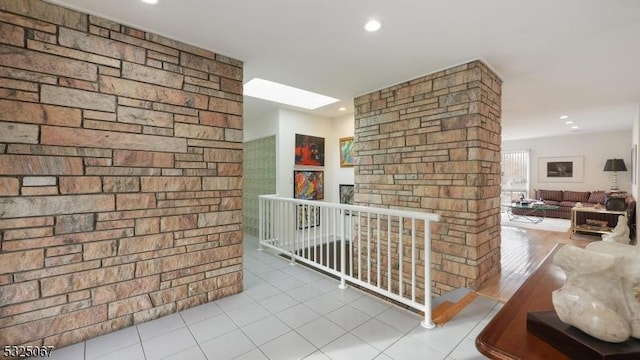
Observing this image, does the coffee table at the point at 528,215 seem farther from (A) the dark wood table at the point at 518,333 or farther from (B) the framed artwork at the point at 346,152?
(A) the dark wood table at the point at 518,333

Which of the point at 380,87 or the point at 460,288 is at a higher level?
the point at 380,87

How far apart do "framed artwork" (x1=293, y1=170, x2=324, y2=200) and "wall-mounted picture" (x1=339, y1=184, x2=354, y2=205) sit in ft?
1.34

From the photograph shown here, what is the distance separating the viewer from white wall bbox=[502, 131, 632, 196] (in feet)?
24.4

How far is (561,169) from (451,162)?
791 cm

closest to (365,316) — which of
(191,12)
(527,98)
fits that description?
(191,12)

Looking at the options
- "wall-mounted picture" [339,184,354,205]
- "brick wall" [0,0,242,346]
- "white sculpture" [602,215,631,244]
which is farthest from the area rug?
"brick wall" [0,0,242,346]

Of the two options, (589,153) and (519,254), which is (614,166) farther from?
(519,254)

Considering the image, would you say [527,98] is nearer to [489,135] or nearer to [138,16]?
[489,135]

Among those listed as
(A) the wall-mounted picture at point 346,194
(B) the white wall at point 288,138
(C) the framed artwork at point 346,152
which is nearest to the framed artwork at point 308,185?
(B) the white wall at point 288,138

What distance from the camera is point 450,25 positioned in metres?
2.19

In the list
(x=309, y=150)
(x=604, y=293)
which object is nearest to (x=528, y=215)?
(x=309, y=150)

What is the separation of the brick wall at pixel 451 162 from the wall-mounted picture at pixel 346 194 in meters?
1.56

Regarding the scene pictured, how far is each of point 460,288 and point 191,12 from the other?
3.59 m

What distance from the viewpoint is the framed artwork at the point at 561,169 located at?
8023 millimetres
